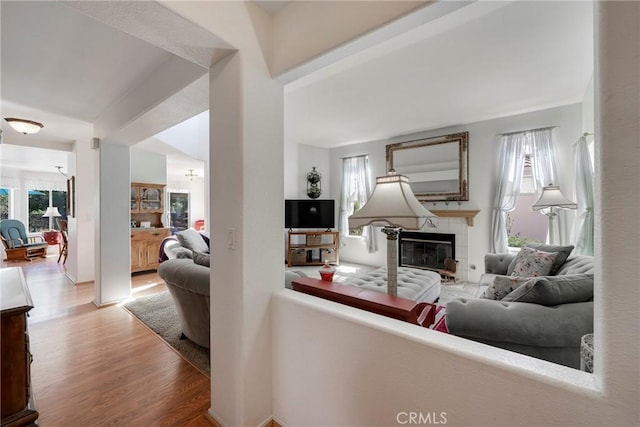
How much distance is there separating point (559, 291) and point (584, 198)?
9.19 feet

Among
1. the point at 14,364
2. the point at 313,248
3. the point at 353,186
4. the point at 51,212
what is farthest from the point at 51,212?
the point at 14,364

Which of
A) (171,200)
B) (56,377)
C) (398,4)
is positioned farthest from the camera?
(171,200)

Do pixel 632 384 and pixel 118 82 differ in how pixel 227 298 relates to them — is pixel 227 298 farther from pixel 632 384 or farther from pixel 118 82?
pixel 118 82

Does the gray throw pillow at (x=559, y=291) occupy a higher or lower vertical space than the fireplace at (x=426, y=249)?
higher

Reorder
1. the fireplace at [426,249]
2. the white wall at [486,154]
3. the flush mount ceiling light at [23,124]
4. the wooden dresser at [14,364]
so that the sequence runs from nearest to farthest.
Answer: the wooden dresser at [14,364]
the flush mount ceiling light at [23,124]
the white wall at [486,154]
the fireplace at [426,249]

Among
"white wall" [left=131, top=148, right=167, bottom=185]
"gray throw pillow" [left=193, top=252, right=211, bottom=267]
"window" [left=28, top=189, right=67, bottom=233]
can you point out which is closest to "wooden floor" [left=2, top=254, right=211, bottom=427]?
"gray throw pillow" [left=193, top=252, right=211, bottom=267]

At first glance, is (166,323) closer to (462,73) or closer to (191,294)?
(191,294)

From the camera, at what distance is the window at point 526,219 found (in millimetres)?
4117

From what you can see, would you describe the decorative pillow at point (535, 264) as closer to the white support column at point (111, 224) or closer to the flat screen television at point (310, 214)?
the flat screen television at point (310, 214)

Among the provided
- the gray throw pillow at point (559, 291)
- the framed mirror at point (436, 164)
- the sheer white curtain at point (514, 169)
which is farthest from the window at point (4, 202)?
the sheer white curtain at point (514, 169)

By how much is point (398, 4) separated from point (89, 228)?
571 cm

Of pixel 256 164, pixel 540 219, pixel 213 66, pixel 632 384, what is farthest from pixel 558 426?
pixel 540 219

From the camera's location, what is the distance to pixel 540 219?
163 inches

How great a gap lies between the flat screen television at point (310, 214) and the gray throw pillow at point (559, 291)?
4623 millimetres
